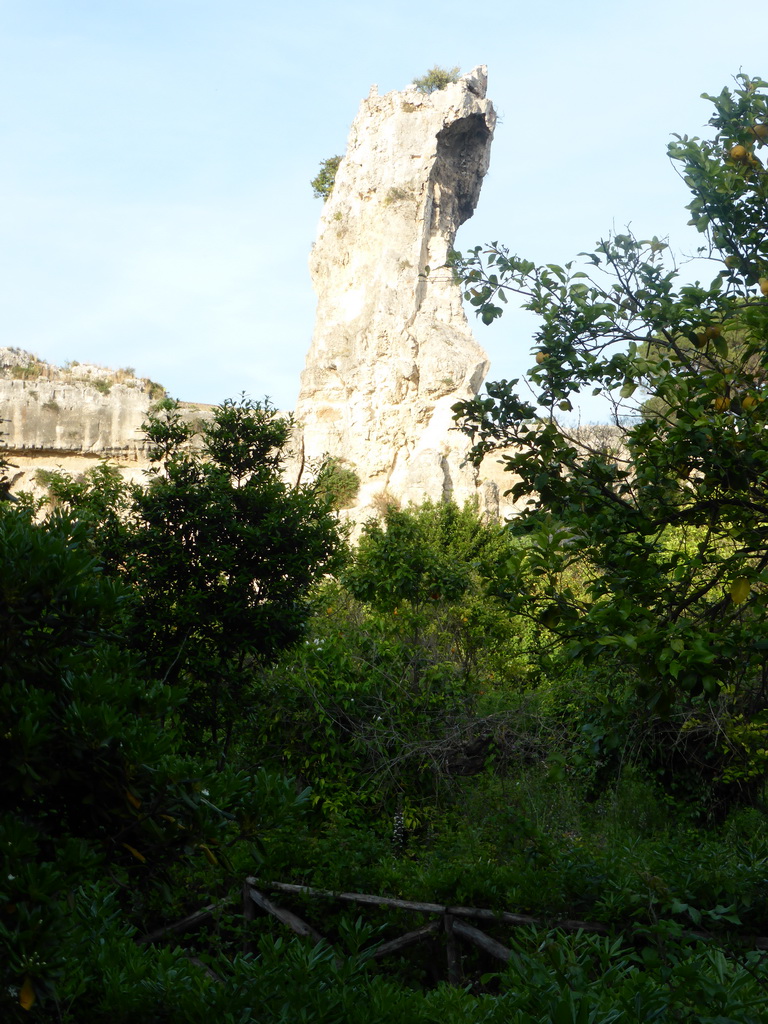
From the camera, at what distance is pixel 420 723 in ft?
34.4

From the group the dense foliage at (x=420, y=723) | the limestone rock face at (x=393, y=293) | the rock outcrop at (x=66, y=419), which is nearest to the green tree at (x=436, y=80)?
the limestone rock face at (x=393, y=293)

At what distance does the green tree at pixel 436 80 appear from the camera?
3155cm

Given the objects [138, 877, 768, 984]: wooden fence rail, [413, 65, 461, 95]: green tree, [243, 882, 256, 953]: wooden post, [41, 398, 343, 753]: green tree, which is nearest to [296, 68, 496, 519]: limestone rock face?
[413, 65, 461, 95]: green tree

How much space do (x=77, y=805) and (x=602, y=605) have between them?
98.3 inches

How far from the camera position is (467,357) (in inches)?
1180

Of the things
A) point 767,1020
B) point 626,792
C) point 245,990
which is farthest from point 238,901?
point 626,792

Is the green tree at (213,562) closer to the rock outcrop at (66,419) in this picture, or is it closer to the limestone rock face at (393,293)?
the limestone rock face at (393,293)

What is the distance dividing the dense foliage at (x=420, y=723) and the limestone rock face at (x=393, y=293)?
16.9 meters

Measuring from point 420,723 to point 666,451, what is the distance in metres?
6.64

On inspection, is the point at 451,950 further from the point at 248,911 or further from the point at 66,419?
the point at 66,419

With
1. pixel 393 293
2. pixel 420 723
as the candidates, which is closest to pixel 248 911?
pixel 420 723

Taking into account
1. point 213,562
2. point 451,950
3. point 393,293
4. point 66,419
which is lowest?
point 451,950

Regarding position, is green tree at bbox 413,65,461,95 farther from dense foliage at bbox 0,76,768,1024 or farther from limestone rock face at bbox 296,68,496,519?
dense foliage at bbox 0,76,768,1024

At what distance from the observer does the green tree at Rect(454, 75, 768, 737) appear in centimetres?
398
